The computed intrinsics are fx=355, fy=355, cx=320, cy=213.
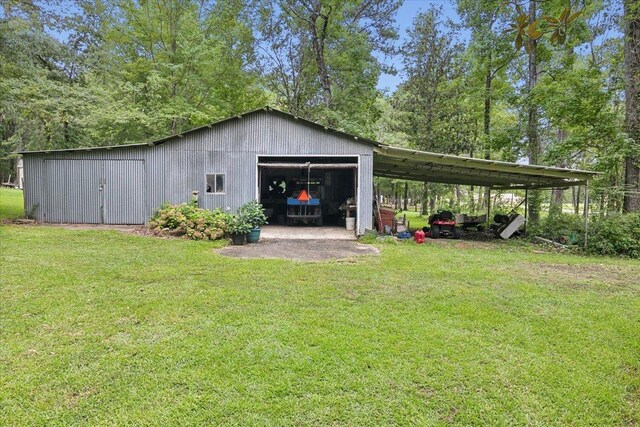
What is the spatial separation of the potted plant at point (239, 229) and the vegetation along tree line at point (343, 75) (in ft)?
28.3

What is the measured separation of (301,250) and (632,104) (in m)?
10.7

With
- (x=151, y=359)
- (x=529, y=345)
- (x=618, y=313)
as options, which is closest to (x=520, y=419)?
(x=529, y=345)

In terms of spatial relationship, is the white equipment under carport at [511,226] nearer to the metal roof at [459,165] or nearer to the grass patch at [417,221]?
the metal roof at [459,165]

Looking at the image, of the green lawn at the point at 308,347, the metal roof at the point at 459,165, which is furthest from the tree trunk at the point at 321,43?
the green lawn at the point at 308,347

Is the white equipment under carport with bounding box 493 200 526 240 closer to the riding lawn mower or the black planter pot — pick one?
the riding lawn mower

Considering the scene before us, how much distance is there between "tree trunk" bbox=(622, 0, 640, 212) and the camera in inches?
398

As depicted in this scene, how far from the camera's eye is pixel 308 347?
3.29 meters

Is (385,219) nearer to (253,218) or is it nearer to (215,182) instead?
(253,218)

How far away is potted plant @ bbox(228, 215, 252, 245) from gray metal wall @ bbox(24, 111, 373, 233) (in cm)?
171

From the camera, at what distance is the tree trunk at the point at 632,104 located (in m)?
10.1

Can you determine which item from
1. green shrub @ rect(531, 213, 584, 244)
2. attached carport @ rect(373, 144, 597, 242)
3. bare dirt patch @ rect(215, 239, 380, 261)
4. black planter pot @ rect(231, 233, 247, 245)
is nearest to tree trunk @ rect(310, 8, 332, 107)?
attached carport @ rect(373, 144, 597, 242)

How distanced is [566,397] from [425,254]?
5.64 meters

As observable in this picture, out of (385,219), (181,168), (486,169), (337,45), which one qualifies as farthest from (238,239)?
(337,45)

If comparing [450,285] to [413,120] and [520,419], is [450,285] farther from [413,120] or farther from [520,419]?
[413,120]
